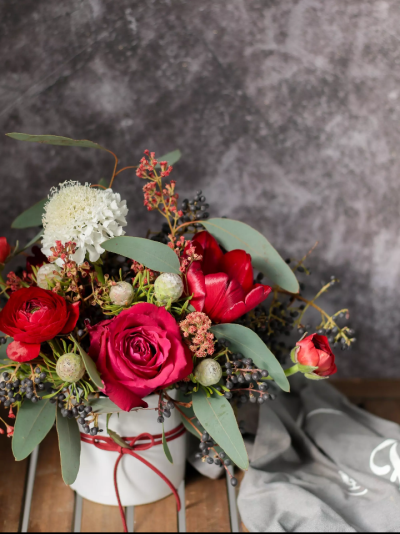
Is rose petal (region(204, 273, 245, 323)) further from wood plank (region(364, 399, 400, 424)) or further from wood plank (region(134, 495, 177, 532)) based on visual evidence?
wood plank (region(364, 399, 400, 424))

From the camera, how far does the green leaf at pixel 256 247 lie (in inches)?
25.0

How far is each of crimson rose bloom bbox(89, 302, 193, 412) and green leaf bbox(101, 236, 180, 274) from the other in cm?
5

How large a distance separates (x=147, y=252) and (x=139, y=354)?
12 cm

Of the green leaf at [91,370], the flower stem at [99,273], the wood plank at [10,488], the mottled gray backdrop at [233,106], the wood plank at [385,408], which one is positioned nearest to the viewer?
the green leaf at [91,370]

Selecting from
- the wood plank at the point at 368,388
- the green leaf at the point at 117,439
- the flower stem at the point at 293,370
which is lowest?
the wood plank at the point at 368,388

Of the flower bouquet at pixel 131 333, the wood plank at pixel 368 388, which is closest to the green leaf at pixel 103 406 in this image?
the flower bouquet at pixel 131 333

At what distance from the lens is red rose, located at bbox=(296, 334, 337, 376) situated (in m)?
0.56

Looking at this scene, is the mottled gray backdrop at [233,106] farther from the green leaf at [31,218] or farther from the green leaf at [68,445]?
the green leaf at [68,445]

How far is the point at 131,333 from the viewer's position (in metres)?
0.53

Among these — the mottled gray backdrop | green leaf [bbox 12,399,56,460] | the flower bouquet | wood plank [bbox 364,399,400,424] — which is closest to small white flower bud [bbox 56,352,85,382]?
the flower bouquet

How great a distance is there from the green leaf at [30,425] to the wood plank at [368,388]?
64 centimetres

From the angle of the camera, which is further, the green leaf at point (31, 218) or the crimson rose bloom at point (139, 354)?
the green leaf at point (31, 218)

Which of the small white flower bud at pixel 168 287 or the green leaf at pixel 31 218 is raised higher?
the small white flower bud at pixel 168 287

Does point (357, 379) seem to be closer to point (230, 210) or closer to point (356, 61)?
point (230, 210)
